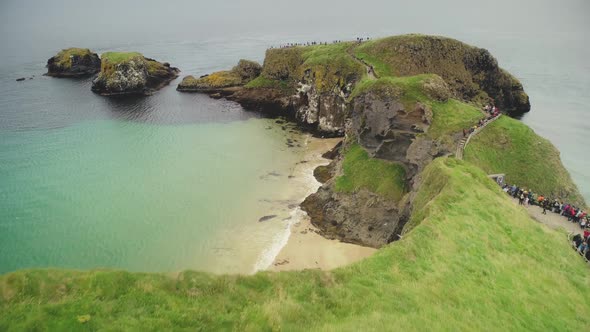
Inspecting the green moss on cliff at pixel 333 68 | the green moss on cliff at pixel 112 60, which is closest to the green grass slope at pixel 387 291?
the green moss on cliff at pixel 333 68

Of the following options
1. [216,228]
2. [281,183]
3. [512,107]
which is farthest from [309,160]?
[512,107]

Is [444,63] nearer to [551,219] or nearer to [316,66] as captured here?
[316,66]

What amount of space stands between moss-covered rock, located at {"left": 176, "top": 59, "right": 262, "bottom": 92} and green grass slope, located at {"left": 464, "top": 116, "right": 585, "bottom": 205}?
76834 millimetres

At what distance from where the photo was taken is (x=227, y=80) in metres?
116

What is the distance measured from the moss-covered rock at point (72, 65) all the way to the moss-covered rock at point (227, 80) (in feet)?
148

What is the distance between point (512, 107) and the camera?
93.9 metres

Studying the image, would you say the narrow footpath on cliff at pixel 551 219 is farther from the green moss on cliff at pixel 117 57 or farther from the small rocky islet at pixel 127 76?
the green moss on cliff at pixel 117 57

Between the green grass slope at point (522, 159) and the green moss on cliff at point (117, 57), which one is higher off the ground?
the green moss on cliff at point (117, 57)

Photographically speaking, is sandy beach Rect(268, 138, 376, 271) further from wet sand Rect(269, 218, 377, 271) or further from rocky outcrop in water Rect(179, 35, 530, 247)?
rocky outcrop in water Rect(179, 35, 530, 247)

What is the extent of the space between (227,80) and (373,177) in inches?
2982

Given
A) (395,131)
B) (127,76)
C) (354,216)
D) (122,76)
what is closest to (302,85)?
(395,131)

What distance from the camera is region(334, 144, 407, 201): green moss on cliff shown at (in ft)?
162

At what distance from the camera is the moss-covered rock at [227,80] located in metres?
115

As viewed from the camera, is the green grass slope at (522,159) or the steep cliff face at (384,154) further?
the green grass slope at (522,159)
